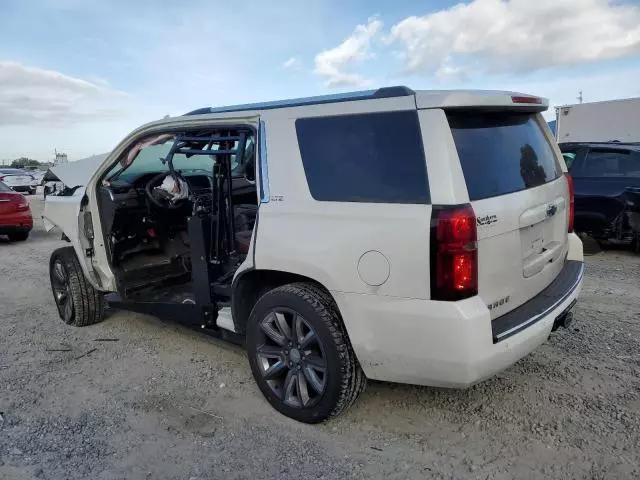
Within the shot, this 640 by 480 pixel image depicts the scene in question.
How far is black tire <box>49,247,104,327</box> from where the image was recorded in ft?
17.1

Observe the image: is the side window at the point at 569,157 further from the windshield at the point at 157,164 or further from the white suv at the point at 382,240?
the windshield at the point at 157,164

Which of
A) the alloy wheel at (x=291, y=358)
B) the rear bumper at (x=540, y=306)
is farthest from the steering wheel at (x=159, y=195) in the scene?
the rear bumper at (x=540, y=306)

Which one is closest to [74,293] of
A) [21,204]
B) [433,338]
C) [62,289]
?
[62,289]

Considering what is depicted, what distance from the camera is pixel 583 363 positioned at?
4.09 m

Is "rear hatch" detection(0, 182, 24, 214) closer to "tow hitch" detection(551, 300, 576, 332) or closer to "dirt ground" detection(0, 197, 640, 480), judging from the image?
"dirt ground" detection(0, 197, 640, 480)

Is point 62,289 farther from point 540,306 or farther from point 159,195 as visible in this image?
point 540,306

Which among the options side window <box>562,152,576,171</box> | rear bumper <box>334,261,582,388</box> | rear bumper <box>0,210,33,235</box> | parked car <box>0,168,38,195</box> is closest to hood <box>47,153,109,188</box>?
rear bumper <box>334,261,582,388</box>

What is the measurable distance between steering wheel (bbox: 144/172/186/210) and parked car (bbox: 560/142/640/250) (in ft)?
19.9

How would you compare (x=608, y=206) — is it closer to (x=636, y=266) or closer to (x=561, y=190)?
(x=636, y=266)

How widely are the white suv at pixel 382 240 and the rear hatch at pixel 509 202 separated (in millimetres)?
12

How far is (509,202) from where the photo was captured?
9.86ft

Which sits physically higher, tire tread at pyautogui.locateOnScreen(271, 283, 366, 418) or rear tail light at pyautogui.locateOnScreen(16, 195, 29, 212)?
rear tail light at pyautogui.locateOnScreen(16, 195, 29, 212)

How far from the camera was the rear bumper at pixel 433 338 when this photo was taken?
2.73 meters

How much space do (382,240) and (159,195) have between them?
285 centimetres
